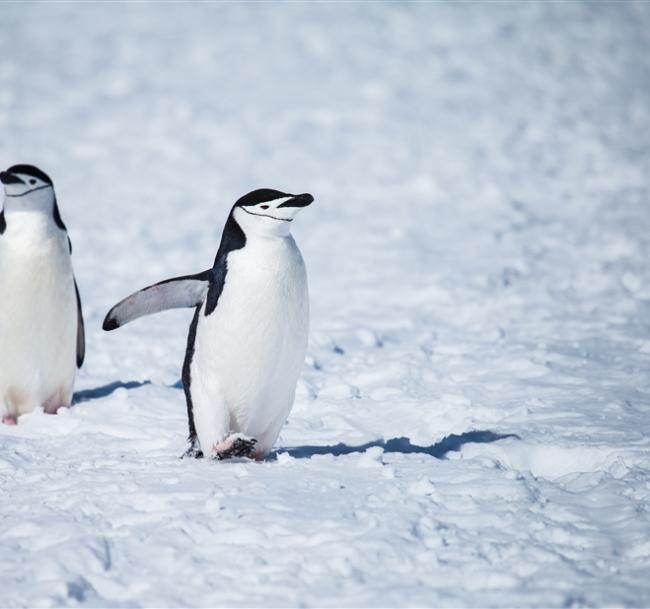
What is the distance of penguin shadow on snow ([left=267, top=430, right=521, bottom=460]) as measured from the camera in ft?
10.6

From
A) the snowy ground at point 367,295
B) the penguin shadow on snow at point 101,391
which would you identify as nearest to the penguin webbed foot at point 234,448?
the snowy ground at point 367,295

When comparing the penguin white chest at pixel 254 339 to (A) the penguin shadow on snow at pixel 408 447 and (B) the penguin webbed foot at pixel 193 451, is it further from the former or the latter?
(A) the penguin shadow on snow at pixel 408 447

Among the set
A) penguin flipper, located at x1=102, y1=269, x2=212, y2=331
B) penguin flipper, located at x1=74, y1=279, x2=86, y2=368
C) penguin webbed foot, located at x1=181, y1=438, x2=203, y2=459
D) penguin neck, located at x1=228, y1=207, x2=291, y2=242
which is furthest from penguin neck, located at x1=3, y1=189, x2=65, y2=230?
penguin webbed foot, located at x1=181, y1=438, x2=203, y2=459

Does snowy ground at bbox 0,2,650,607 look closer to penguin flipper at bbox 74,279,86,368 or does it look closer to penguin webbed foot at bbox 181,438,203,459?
penguin webbed foot at bbox 181,438,203,459

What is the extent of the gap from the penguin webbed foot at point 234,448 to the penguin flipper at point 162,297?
1.60ft

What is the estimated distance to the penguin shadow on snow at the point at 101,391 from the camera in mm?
3898

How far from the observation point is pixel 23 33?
13133mm

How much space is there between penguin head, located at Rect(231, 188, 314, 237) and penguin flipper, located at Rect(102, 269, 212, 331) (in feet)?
0.84

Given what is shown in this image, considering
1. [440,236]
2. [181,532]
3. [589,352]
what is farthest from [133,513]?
[440,236]

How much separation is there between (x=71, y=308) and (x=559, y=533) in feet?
6.88

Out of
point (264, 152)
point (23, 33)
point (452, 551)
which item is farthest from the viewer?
point (23, 33)

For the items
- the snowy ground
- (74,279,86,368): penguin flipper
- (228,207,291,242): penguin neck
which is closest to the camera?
the snowy ground

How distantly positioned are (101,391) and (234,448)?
4.02ft

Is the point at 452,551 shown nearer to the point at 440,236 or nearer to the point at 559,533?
the point at 559,533
